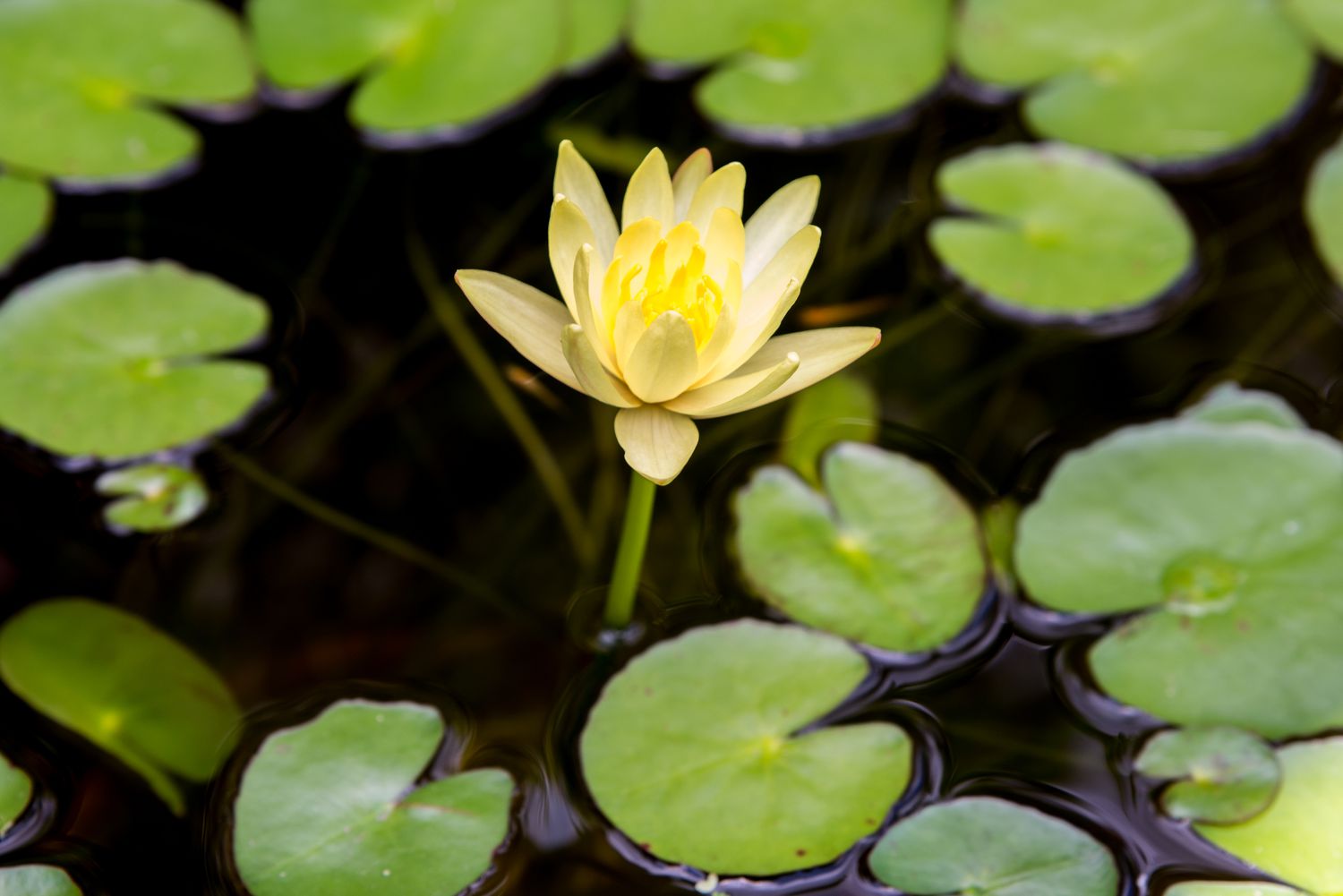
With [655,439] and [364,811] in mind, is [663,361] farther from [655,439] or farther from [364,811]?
[364,811]

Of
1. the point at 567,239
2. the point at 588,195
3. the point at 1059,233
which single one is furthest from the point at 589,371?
the point at 1059,233

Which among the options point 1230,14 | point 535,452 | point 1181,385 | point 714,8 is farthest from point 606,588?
point 1230,14

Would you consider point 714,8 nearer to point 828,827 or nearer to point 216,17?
point 216,17

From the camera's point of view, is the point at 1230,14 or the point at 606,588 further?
the point at 1230,14

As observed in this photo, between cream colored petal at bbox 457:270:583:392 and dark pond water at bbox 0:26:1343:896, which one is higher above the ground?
cream colored petal at bbox 457:270:583:392

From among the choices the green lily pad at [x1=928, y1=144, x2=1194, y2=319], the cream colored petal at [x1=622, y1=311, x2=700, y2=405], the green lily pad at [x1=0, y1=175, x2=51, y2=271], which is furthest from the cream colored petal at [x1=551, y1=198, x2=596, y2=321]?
the green lily pad at [x1=0, y1=175, x2=51, y2=271]

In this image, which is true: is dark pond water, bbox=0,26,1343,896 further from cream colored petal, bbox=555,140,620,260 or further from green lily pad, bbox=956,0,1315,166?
cream colored petal, bbox=555,140,620,260
